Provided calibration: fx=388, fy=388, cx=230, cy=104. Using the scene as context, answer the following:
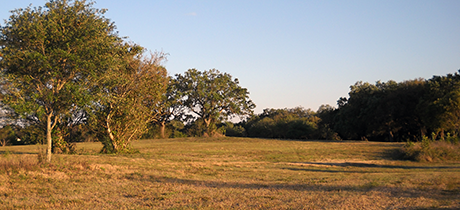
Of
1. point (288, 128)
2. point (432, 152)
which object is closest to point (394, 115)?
point (288, 128)

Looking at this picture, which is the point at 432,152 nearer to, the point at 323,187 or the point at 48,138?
the point at 323,187

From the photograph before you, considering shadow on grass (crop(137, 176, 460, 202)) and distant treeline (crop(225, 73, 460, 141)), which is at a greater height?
distant treeline (crop(225, 73, 460, 141))

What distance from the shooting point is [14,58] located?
16.3 metres

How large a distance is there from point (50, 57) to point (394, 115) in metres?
41.8

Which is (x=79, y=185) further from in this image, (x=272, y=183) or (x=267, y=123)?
(x=267, y=123)

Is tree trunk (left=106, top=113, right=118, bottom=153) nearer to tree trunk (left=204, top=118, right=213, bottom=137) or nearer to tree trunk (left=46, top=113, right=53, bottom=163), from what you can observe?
tree trunk (left=46, top=113, right=53, bottom=163)

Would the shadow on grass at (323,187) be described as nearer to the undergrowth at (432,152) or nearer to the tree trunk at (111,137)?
the tree trunk at (111,137)

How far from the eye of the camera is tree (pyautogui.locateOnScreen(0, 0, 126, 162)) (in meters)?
16.2

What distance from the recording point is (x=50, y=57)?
16.4 m

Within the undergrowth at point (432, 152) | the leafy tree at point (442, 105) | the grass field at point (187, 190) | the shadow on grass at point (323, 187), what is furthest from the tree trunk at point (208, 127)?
the shadow on grass at point (323, 187)

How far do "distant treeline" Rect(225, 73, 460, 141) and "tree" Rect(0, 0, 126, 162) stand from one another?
33.8m

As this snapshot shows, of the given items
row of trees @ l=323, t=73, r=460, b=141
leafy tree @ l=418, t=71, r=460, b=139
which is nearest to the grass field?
row of trees @ l=323, t=73, r=460, b=141

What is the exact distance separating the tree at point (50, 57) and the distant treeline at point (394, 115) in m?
33.8

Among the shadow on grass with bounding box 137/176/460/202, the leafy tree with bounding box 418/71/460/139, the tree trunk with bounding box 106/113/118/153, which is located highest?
the leafy tree with bounding box 418/71/460/139
